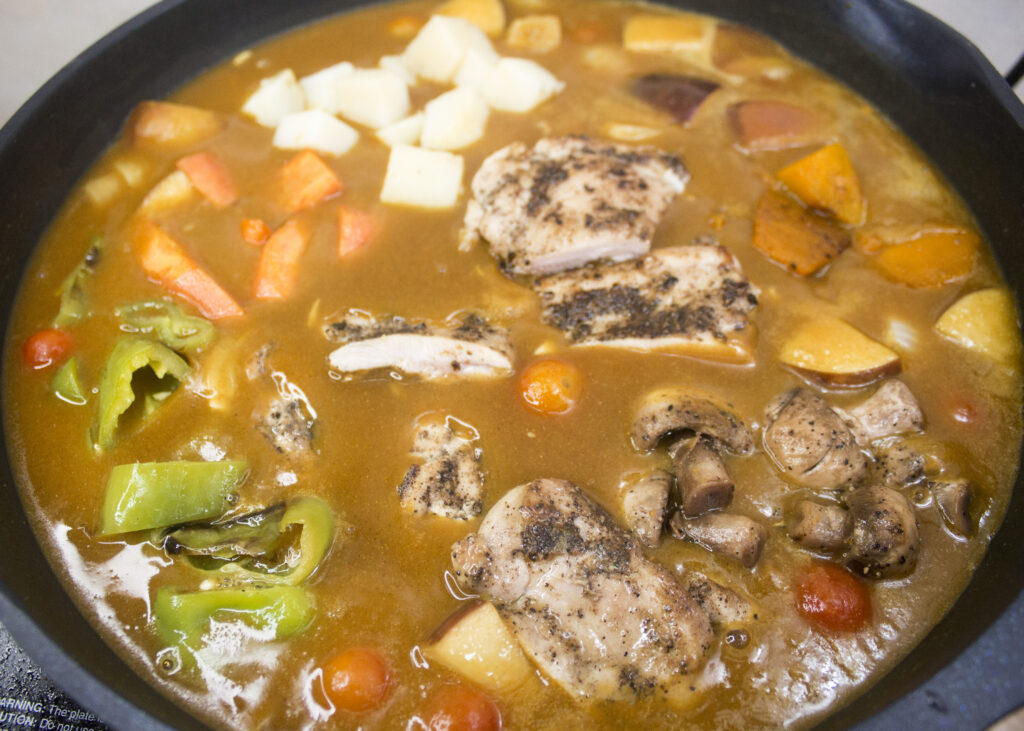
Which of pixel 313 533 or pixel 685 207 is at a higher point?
pixel 685 207

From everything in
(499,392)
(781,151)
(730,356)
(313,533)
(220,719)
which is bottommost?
(220,719)

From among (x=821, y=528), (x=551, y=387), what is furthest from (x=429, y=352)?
(x=821, y=528)

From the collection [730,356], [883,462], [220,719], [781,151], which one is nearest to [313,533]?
[220,719]

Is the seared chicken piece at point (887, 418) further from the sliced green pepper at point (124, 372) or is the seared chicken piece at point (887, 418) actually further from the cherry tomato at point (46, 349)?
the cherry tomato at point (46, 349)

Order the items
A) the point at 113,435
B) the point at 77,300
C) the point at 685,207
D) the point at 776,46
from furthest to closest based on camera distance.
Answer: the point at 776,46 → the point at 685,207 → the point at 77,300 → the point at 113,435

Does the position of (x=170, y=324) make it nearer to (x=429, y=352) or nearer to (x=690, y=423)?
(x=429, y=352)

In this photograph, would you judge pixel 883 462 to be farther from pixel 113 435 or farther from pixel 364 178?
pixel 113 435

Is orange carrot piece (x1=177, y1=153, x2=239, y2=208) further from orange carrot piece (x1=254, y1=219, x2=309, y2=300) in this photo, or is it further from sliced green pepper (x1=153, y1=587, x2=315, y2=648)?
sliced green pepper (x1=153, y1=587, x2=315, y2=648)
